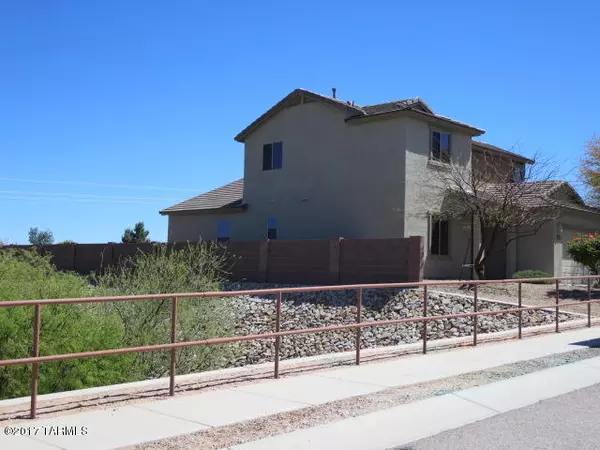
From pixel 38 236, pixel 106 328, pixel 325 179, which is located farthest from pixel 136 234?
pixel 106 328

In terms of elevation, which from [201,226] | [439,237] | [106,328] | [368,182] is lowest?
[106,328]

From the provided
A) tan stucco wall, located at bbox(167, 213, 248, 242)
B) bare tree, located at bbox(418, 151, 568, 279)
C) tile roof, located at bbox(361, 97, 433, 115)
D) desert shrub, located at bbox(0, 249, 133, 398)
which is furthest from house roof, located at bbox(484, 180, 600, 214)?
desert shrub, located at bbox(0, 249, 133, 398)

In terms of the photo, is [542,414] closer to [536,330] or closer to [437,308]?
[536,330]

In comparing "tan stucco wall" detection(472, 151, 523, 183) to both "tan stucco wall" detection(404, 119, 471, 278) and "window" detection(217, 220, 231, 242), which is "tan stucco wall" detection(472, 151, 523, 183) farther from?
"window" detection(217, 220, 231, 242)

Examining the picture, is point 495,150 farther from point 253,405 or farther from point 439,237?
point 253,405

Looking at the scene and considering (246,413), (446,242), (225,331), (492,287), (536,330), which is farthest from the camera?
(446,242)

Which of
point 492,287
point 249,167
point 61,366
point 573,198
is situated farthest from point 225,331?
point 573,198

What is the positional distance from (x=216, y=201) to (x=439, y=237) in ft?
41.8

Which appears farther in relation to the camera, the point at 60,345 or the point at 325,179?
the point at 325,179

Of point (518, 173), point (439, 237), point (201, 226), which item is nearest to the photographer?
point (439, 237)

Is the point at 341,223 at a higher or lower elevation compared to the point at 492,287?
higher

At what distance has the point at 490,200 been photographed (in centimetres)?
2450

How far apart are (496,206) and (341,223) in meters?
6.69

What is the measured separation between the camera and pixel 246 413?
7.41 meters
